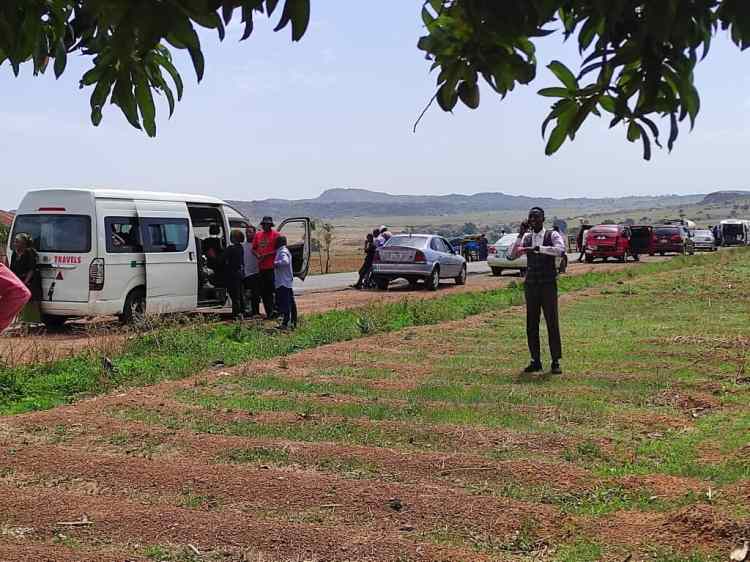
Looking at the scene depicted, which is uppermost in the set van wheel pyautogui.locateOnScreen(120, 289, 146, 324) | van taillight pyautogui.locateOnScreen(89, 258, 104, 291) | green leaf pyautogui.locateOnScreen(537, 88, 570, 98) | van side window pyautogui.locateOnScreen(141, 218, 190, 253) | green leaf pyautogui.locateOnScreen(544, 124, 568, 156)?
green leaf pyautogui.locateOnScreen(537, 88, 570, 98)

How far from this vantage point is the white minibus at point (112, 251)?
14.0 m

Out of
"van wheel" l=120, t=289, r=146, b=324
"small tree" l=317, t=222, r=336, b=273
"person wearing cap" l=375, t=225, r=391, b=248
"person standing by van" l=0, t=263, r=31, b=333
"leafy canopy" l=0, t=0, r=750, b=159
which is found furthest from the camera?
"small tree" l=317, t=222, r=336, b=273

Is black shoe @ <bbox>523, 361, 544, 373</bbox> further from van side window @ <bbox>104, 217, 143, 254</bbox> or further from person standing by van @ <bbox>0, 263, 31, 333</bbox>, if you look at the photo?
van side window @ <bbox>104, 217, 143, 254</bbox>

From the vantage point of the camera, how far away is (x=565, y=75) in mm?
2715

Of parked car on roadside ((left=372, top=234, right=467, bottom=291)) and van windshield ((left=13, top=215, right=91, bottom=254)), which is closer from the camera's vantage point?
van windshield ((left=13, top=215, right=91, bottom=254))

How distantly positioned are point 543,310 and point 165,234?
7.72 meters

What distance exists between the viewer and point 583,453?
6402mm

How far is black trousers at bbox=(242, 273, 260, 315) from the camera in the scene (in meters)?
15.6

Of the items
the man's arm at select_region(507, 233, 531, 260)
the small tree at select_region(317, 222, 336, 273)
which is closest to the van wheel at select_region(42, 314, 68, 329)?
the man's arm at select_region(507, 233, 531, 260)

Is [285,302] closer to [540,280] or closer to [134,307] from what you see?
[134,307]

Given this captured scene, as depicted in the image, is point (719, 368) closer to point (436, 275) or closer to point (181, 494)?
point (181, 494)

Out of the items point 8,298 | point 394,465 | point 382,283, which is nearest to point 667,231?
point 382,283

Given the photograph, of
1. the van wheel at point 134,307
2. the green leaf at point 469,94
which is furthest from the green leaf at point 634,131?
the van wheel at point 134,307

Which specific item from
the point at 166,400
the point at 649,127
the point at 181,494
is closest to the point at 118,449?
the point at 181,494
